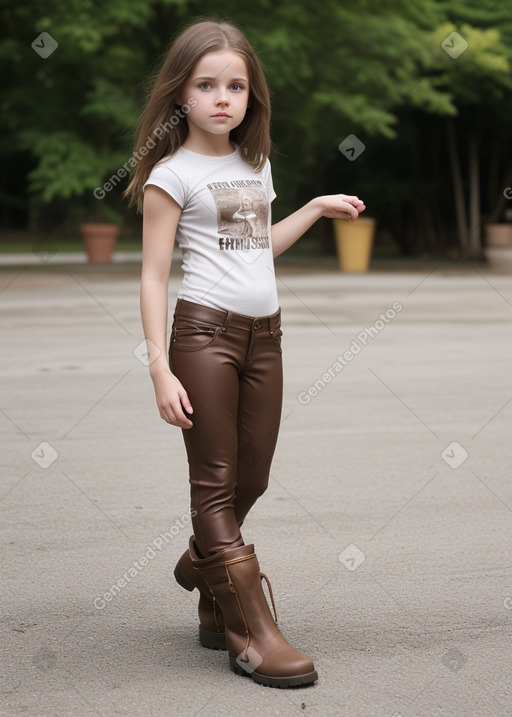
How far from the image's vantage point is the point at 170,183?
138 inches

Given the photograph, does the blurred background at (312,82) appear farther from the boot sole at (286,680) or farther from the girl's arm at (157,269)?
Answer: the boot sole at (286,680)

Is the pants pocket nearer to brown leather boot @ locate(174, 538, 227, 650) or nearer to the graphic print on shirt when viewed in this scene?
the graphic print on shirt

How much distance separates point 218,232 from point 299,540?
1.88 meters

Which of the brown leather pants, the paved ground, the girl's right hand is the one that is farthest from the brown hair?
the paved ground

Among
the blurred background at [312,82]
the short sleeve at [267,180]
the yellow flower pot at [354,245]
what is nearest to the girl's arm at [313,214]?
the short sleeve at [267,180]

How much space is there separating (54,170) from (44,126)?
2.86m

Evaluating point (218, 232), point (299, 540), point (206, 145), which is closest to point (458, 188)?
point (299, 540)

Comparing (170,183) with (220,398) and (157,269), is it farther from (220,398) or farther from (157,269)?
(220,398)

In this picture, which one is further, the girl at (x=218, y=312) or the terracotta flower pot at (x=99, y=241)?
the terracotta flower pot at (x=99, y=241)

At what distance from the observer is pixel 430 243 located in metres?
31.8

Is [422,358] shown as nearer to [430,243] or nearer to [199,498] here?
[199,498]

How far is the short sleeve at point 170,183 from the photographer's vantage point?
3.49m

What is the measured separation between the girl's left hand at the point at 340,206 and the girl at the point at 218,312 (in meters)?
0.21

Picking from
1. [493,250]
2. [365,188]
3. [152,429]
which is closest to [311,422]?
[152,429]
